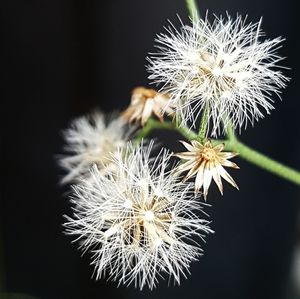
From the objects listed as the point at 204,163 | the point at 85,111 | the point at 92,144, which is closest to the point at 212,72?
the point at 204,163

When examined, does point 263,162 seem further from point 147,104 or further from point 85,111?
point 85,111

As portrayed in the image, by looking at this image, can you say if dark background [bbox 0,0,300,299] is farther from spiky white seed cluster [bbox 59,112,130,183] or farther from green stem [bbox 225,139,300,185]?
green stem [bbox 225,139,300,185]

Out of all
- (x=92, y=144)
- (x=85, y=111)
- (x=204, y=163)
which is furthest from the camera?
Result: (x=85, y=111)

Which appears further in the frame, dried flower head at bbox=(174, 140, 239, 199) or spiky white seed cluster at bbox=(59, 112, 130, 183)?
spiky white seed cluster at bbox=(59, 112, 130, 183)

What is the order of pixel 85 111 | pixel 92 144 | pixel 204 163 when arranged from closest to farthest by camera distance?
pixel 204 163 → pixel 92 144 → pixel 85 111

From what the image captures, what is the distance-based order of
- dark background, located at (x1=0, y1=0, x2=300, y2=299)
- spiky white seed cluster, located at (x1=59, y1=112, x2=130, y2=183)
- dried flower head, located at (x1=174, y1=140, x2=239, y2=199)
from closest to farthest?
1. dried flower head, located at (x1=174, y1=140, x2=239, y2=199)
2. spiky white seed cluster, located at (x1=59, y1=112, x2=130, y2=183)
3. dark background, located at (x1=0, y1=0, x2=300, y2=299)

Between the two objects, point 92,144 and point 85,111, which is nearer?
point 92,144

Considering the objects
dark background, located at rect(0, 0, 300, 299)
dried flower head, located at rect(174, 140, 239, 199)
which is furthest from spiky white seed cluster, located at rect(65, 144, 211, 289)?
dark background, located at rect(0, 0, 300, 299)

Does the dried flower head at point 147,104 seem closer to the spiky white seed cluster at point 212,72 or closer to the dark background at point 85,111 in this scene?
the spiky white seed cluster at point 212,72

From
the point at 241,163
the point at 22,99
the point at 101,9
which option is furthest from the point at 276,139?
the point at 22,99
